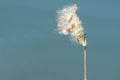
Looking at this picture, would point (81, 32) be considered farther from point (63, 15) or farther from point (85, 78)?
point (85, 78)

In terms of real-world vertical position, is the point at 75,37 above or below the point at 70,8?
below

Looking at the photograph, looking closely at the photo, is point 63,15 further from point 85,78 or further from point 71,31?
point 85,78

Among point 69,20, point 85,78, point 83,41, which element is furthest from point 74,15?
point 85,78

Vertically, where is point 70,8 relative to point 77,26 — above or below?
above

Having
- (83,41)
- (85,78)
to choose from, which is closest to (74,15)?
(83,41)

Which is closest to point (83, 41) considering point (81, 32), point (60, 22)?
point (81, 32)

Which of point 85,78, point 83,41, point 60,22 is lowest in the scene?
point 85,78

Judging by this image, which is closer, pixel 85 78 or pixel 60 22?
pixel 85 78

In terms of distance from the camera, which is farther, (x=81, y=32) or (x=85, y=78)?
(x=81, y=32)
